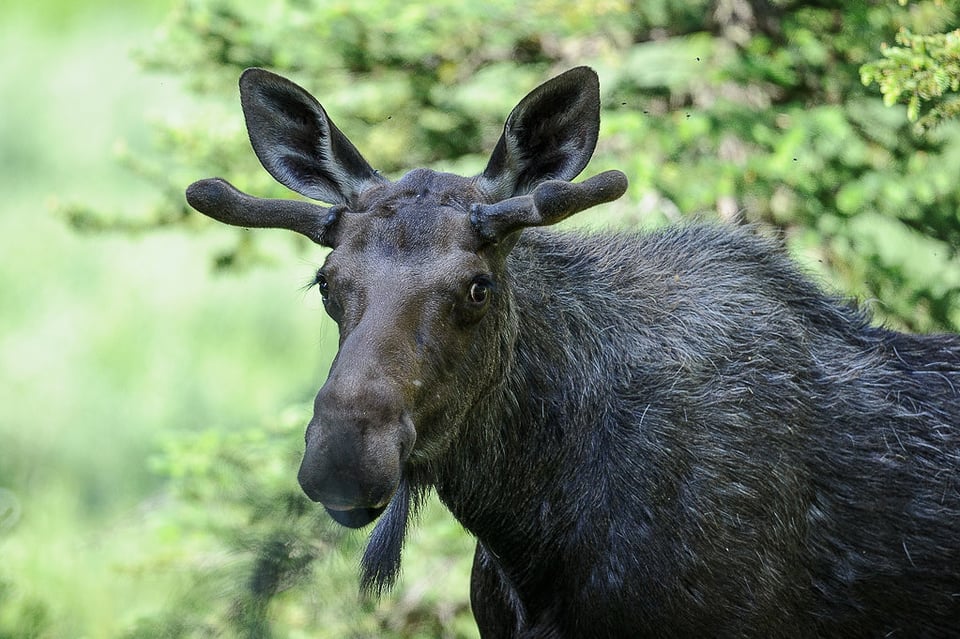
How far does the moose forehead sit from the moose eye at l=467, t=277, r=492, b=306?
0.12 meters

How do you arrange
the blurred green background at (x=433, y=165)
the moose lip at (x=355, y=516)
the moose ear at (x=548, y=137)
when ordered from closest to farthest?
the moose lip at (x=355, y=516)
the moose ear at (x=548, y=137)
the blurred green background at (x=433, y=165)

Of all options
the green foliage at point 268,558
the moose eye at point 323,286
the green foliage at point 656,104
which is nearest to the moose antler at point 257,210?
the moose eye at point 323,286

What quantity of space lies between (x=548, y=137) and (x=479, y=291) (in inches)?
29.9

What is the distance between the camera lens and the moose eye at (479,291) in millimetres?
4434

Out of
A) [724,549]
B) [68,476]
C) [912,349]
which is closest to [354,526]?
[724,549]

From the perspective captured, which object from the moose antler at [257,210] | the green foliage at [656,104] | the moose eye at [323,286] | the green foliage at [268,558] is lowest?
the green foliage at [268,558]

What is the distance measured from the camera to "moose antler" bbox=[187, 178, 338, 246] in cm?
470

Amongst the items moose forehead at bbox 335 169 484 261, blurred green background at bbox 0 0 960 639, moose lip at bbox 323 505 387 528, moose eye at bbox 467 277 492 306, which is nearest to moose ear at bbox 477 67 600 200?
moose forehead at bbox 335 169 484 261

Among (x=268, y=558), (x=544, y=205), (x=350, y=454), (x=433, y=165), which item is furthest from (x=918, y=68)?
(x=433, y=165)

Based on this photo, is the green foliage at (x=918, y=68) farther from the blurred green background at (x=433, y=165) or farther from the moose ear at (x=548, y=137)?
the moose ear at (x=548, y=137)

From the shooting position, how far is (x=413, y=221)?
177 inches

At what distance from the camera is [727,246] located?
18.4ft

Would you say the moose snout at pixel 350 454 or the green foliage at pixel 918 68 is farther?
the green foliage at pixel 918 68

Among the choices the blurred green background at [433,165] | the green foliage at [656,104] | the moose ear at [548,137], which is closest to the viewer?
the moose ear at [548,137]
